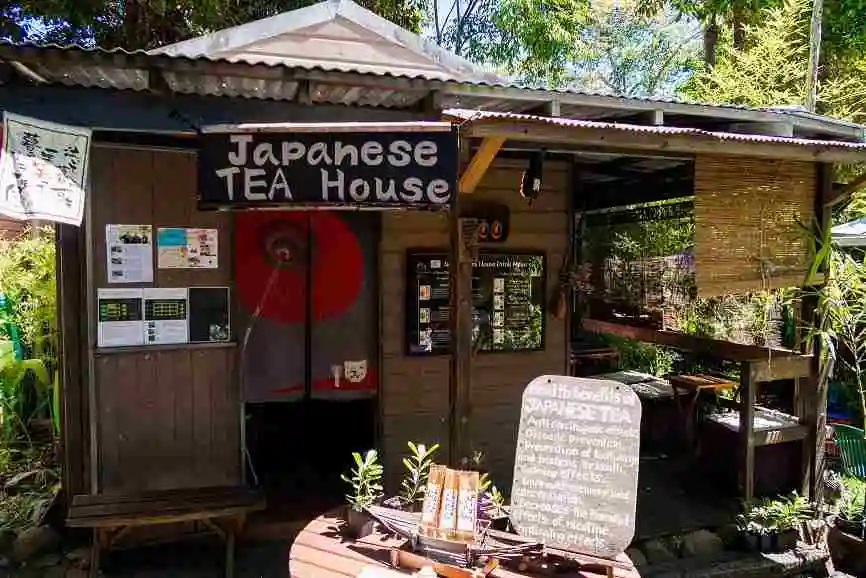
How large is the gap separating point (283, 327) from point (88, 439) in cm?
168

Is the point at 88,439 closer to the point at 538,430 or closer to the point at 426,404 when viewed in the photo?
the point at 426,404

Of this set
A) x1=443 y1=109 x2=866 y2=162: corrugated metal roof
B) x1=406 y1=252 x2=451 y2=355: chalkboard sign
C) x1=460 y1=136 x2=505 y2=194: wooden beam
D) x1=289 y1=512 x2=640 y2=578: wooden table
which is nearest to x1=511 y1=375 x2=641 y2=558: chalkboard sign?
x1=289 y1=512 x2=640 y2=578: wooden table

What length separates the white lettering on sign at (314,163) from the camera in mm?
3805

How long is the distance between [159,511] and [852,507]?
5.78 m

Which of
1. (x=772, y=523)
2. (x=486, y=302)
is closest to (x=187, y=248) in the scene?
(x=486, y=302)

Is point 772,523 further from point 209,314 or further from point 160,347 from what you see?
point 160,347

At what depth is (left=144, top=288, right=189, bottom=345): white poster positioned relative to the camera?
4.90 meters

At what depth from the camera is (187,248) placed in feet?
16.3

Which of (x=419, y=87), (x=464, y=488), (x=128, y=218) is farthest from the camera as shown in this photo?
(x=128, y=218)

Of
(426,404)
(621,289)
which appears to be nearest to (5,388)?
(426,404)

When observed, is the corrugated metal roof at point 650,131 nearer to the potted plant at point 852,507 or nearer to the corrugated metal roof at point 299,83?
the corrugated metal roof at point 299,83

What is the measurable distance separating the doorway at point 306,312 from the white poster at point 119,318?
77cm

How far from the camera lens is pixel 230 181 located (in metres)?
3.82

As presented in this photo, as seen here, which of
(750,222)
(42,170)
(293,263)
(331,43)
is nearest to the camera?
(42,170)
